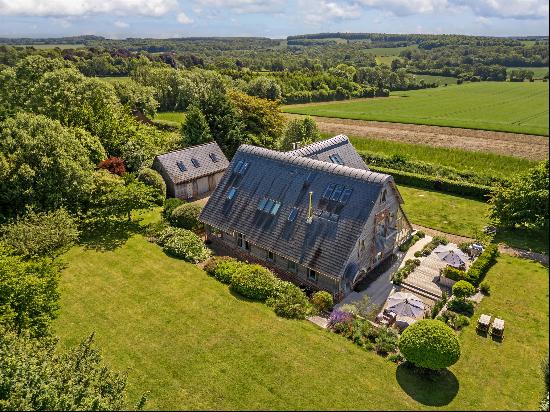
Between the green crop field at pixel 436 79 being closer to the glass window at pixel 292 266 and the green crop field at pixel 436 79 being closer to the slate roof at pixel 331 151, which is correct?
the slate roof at pixel 331 151

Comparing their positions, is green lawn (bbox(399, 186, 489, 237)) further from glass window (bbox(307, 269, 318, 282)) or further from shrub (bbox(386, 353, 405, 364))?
shrub (bbox(386, 353, 405, 364))

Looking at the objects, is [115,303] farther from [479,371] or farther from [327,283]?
[479,371]

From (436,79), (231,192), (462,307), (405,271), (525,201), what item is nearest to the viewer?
(462,307)

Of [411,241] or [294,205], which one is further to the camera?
[411,241]

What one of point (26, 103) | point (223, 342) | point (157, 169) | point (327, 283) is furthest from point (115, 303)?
point (26, 103)

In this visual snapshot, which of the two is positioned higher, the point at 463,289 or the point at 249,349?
the point at 463,289

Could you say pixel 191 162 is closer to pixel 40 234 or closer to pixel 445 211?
pixel 40 234

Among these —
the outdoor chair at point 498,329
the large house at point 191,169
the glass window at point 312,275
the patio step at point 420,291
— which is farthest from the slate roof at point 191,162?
the outdoor chair at point 498,329

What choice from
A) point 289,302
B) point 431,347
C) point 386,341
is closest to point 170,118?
point 289,302
